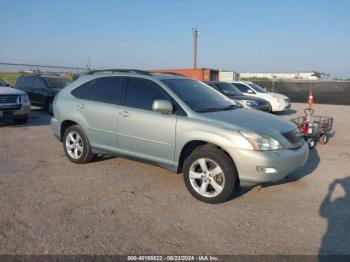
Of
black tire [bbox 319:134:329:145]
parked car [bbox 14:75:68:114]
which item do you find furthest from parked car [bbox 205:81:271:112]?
parked car [bbox 14:75:68:114]

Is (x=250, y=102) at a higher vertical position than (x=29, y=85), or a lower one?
lower

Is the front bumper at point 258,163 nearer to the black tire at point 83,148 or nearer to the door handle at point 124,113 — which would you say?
the door handle at point 124,113

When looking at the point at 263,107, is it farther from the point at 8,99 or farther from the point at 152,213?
the point at 152,213

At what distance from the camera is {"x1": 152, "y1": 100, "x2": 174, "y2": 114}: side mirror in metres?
4.57

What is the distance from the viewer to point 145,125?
4.93 metres

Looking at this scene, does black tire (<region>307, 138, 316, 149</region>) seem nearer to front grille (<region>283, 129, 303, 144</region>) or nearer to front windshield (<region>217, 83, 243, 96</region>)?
front grille (<region>283, 129, 303, 144</region>)

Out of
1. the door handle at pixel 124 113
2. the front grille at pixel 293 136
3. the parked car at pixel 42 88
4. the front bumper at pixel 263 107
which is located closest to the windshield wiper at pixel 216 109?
the front grille at pixel 293 136

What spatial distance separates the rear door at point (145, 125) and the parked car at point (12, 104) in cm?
584

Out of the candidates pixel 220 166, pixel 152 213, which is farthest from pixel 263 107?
pixel 152 213

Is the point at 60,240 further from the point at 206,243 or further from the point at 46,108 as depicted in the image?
the point at 46,108

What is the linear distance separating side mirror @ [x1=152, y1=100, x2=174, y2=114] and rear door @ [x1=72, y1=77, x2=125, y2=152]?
970mm

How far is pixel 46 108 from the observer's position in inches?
531

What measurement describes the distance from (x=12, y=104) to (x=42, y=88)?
4.11m

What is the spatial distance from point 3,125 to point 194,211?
8.66 m
